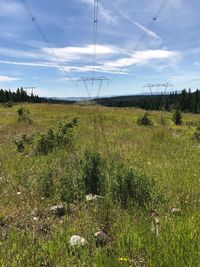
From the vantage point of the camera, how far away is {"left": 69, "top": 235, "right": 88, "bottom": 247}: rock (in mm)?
4477

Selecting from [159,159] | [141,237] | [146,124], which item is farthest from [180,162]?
[146,124]

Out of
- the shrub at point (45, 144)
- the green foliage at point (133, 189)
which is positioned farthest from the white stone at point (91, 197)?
the shrub at point (45, 144)

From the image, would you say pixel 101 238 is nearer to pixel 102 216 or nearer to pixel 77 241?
pixel 77 241

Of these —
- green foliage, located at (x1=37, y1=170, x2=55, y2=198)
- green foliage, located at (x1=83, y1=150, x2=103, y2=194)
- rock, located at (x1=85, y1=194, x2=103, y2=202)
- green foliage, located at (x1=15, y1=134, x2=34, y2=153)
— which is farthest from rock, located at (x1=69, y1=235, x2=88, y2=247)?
green foliage, located at (x1=15, y1=134, x2=34, y2=153)

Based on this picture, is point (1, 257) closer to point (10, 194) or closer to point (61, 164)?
point (10, 194)

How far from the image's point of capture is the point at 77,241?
14.7 ft

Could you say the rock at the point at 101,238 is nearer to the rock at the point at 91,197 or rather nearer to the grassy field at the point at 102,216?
the grassy field at the point at 102,216

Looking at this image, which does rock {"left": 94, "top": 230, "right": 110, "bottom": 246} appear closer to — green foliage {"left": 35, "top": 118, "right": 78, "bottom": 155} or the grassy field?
the grassy field

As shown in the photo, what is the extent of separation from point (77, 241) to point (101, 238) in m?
0.35

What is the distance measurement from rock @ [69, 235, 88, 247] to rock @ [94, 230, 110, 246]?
17 centimetres

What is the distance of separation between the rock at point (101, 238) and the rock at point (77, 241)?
17 cm

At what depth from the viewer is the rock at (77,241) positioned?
4.48m

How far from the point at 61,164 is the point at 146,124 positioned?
21.7 meters

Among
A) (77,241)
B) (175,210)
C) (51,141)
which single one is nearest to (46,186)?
(175,210)
